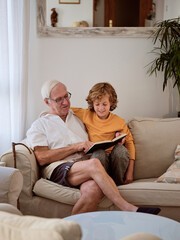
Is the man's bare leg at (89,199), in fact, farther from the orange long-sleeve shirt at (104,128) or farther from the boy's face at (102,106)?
the boy's face at (102,106)

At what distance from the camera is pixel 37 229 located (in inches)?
28.9

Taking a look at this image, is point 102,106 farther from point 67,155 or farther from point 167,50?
point 167,50

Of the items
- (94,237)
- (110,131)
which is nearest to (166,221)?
(94,237)

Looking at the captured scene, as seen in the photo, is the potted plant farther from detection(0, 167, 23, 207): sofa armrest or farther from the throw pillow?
detection(0, 167, 23, 207): sofa armrest

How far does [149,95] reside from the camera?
10.8ft

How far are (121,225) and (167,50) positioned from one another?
208cm

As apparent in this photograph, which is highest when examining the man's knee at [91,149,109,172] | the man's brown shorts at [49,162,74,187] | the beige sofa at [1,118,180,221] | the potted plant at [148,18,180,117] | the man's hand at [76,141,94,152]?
the potted plant at [148,18,180,117]

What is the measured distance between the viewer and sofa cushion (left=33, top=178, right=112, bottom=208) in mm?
2201

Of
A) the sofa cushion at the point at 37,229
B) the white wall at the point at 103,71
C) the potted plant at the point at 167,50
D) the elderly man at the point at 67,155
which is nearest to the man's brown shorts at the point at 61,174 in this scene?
the elderly man at the point at 67,155

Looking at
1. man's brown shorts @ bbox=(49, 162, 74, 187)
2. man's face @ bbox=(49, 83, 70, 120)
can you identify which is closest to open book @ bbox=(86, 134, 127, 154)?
man's brown shorts @ bbox=(49, 162, 74, 187)

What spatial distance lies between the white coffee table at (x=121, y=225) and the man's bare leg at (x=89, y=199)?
386mm

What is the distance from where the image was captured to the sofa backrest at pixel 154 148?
273cm

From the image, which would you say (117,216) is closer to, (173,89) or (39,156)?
(39,156)

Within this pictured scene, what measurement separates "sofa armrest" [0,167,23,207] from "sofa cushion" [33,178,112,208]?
15.6 inches
